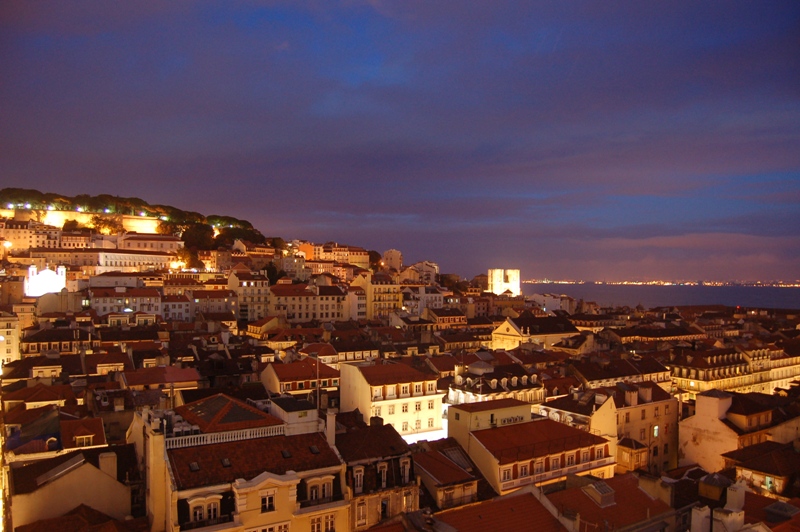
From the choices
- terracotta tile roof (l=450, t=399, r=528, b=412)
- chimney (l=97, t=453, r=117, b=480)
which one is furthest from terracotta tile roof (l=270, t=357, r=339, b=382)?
chimney (l=97, t=453, r=117, b=480)

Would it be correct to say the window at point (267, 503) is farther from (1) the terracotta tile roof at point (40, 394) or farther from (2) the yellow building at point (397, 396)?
(1) the terracotta tile roof at point (40, 394)

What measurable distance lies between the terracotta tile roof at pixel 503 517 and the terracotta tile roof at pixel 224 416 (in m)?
7.11

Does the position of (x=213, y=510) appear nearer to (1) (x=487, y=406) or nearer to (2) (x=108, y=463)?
(2) (x=108, y=463)

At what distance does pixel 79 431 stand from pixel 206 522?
12977 millimetres

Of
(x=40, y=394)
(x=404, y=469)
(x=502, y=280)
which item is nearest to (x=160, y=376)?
(x=40, y=394)

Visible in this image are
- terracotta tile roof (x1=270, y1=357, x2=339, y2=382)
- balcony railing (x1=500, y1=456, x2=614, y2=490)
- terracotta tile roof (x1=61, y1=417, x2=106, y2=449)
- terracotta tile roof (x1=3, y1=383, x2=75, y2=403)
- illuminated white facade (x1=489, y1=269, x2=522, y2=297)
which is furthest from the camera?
illuminated white facade (x1=489, y1=269, x2=522, y2=297)

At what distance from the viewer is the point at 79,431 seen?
27.0 m

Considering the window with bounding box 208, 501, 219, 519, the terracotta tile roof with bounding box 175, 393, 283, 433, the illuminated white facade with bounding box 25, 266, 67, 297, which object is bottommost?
the window with bounding box 208, 501, 219, 519

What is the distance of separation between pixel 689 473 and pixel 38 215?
15290 cm

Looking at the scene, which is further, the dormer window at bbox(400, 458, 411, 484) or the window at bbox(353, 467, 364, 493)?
the dormer window at bbox(400, 458, 411, 484)

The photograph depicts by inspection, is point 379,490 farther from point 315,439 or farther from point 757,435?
point 757,435

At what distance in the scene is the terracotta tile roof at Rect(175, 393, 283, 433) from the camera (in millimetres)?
20516

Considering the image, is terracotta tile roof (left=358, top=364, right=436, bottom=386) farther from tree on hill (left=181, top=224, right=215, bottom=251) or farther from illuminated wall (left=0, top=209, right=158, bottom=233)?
illuminated wall (left=0, top=209, right=158, bottom=233)

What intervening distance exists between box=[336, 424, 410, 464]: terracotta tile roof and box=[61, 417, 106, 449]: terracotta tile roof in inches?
496
